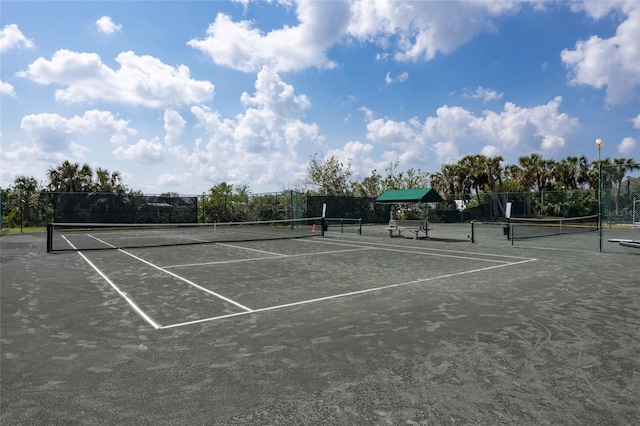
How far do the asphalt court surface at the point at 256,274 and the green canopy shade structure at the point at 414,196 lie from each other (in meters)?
6.93

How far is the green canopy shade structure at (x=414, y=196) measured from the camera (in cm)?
2200

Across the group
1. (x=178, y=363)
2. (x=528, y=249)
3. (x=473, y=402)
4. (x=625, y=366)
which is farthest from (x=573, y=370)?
(x=528, y=249)

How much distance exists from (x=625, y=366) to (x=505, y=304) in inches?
99.1

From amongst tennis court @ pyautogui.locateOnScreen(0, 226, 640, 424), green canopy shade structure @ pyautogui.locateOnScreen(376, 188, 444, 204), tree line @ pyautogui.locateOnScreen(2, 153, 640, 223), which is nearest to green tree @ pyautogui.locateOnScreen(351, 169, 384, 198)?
tree line @ pyautogui.locateOnScreen(2, 153, 640, 223)

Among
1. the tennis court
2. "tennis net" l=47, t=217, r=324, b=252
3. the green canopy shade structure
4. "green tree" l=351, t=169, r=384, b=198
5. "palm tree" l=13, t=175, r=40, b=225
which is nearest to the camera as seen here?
the tennis court

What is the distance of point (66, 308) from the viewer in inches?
252

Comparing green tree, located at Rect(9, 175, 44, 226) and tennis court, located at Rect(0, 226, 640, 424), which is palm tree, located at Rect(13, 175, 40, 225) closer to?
green tree, located at Rect(9, 175, 44, 226)

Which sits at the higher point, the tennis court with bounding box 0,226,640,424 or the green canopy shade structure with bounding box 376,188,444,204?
the green canopy shade structure with bounding box 376,188,444,204

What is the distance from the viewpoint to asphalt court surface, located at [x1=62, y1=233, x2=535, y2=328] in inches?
259

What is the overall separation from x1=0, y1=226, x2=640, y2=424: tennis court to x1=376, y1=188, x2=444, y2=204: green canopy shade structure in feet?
42.3

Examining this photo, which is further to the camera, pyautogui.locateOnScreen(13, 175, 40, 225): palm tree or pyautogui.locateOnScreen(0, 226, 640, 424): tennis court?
pyautogui.locateOnScreen(13, 175, 40, 225): palm tree

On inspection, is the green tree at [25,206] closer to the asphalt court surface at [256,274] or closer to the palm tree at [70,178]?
the palm tree at [70,178]

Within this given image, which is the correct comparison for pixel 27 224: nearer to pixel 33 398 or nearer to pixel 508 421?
pixel 33 398

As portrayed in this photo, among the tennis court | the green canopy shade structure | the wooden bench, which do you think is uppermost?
the green canopy shade structure
